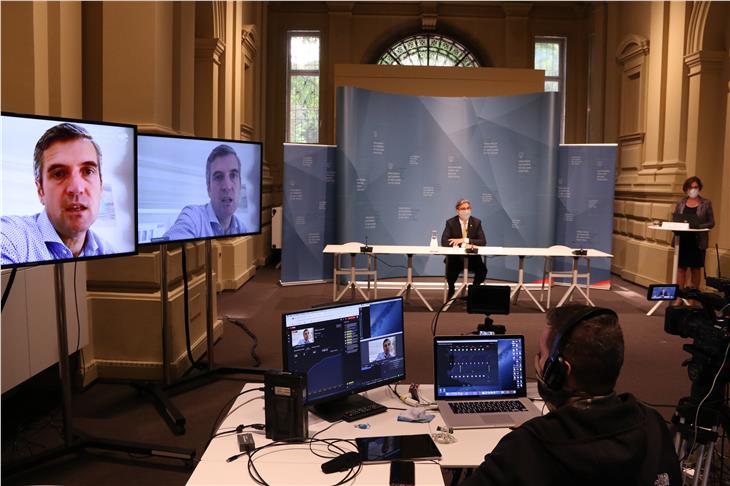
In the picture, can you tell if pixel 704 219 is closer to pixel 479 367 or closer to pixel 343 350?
pixel 479 367

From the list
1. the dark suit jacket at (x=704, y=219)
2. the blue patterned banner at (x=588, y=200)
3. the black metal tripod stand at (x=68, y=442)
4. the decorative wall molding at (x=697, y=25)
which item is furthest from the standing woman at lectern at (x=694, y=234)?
the black metal tripod stand at (x=68, y=442)

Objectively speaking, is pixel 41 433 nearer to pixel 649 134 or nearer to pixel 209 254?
pixel 209 254

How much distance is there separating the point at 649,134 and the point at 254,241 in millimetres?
6625

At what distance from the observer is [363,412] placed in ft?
8.76

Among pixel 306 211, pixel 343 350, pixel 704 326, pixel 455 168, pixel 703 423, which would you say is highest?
pixel 455 168

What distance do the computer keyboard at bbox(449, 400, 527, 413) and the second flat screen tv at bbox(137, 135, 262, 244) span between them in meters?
2.38

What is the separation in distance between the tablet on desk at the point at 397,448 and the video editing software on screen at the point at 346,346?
35 cm

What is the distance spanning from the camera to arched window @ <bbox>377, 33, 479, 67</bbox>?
14164mm

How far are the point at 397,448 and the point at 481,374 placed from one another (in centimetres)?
66

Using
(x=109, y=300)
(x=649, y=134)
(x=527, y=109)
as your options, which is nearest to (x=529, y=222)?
(x=527, y=109)

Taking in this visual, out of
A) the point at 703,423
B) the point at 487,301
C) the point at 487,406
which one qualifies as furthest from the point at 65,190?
the point at 703,423

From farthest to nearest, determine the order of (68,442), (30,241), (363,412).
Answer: (68,442)
(30,241)
(363,412)

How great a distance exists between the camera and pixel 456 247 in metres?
8.27

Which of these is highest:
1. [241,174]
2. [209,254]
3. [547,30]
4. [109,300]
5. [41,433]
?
[547,30]
